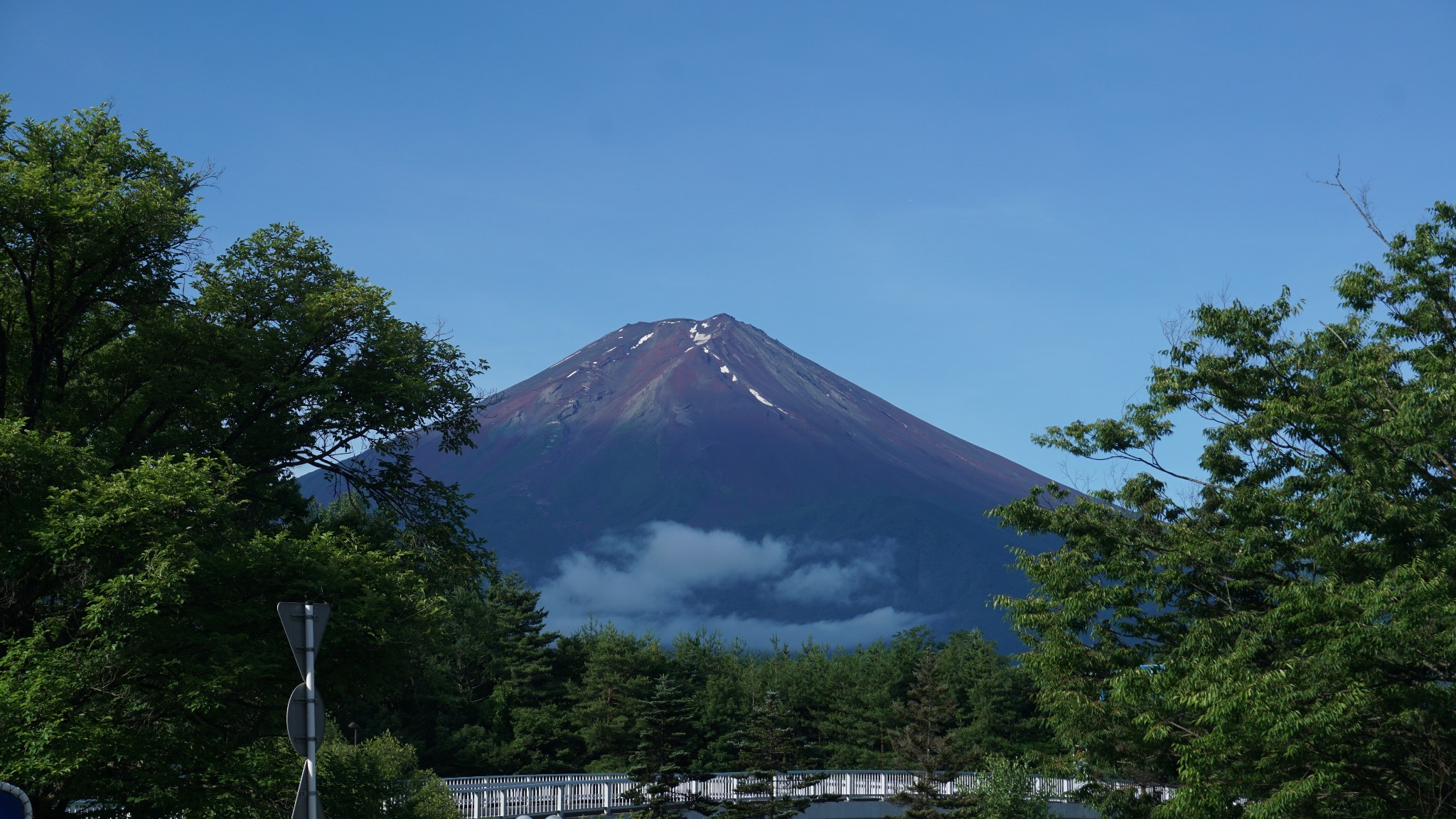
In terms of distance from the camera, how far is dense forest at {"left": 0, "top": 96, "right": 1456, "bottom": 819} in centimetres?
1728

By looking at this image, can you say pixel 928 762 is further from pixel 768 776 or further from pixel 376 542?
pixel 376 542

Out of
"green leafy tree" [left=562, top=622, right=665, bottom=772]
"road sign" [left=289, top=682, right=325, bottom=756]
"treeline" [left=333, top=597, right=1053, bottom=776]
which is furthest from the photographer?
"treeline" [left=333, top=597, right=1053, bottom=776]

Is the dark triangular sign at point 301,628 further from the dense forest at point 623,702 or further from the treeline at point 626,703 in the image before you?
the treeline at point 626,703

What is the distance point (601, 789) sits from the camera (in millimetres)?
41344

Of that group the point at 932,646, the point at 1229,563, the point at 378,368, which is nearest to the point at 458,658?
the point at 932,646

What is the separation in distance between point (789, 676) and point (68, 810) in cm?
5093

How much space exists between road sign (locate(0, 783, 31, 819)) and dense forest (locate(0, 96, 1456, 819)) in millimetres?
5977

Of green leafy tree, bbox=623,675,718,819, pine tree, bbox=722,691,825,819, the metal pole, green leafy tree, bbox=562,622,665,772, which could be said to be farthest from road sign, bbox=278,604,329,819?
green leafy tree, bbox=562,622,665,772

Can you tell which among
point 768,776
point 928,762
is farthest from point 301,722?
point 928,762

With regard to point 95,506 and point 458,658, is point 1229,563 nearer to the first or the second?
point 95,506

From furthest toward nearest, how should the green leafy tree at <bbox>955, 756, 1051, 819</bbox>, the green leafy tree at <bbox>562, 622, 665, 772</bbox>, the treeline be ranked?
1. the treeline
2. the green leafy tree at <bbox>562, 622, 665, 772</bbox>
3. the green leafy tree at <bbox>955, 756, 1051, 819</bbox>

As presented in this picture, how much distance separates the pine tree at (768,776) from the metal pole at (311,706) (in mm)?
32853

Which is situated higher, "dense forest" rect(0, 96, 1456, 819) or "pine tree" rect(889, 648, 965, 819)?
"dense forest" rect(0, 96, 1456, 819)

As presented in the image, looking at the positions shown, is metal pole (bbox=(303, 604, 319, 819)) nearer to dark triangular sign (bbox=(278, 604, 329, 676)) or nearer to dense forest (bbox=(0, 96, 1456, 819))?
dark triangular sign (bbox=(278, 604, 329, 676))
